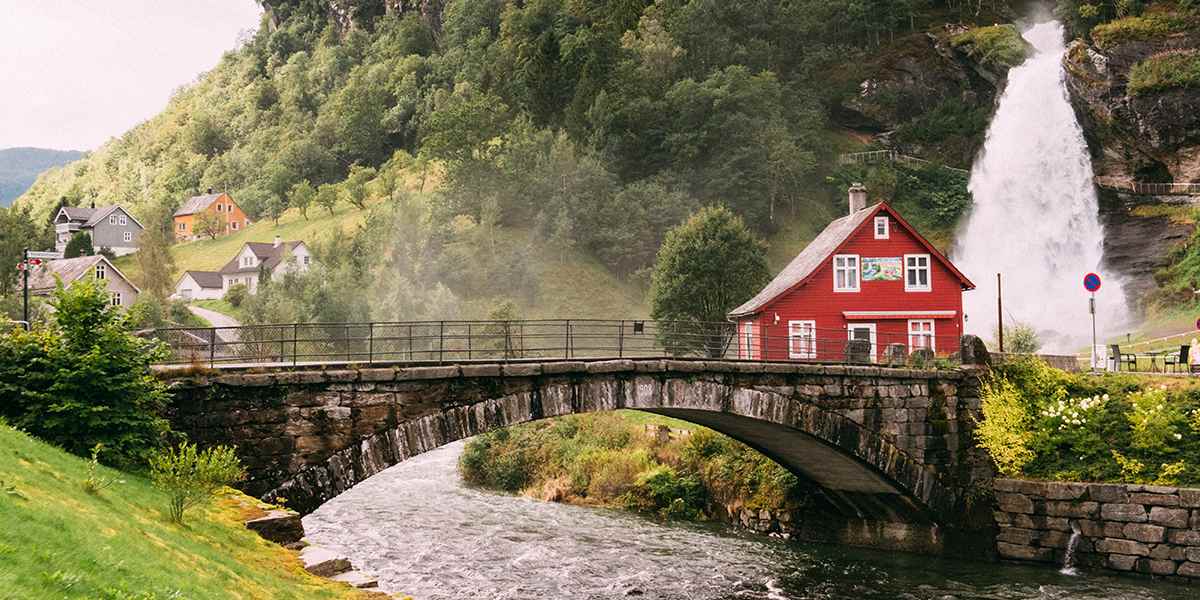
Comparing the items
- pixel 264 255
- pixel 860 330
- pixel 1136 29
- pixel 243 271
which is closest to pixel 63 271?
pixel 243 271

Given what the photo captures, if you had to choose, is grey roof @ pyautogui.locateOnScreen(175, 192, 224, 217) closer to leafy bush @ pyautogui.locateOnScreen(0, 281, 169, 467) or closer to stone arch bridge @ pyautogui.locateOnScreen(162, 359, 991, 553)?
stone arch bridge @ pyautogui.locateOnScreen(162, 359, 991, 553)

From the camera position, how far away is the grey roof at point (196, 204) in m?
124

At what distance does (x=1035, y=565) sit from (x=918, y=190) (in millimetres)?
66793

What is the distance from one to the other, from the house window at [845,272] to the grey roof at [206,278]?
6948 centimetres

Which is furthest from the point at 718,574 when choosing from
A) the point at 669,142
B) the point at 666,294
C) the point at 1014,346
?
the point at 669,142

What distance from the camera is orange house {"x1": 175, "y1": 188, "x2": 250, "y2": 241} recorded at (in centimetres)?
12150

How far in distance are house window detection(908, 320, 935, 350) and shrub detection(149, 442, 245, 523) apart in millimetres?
31446

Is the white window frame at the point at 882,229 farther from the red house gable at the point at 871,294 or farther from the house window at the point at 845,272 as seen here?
the house window at the point at 845,272

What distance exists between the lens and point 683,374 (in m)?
27.5

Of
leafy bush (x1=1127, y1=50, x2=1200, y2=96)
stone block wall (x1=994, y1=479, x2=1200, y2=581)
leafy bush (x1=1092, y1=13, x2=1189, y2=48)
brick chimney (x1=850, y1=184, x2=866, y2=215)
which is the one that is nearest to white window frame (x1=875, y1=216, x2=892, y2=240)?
brick chimney (x1=850, y1=184, x2=866, y2=215)

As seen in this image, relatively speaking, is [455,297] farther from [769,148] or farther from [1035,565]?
[1035,565]

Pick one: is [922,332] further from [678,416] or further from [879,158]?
[879,158]

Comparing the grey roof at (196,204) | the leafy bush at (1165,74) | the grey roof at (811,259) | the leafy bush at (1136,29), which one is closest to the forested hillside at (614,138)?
the grey roof at (196,204)

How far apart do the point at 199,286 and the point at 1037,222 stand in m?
68.6
